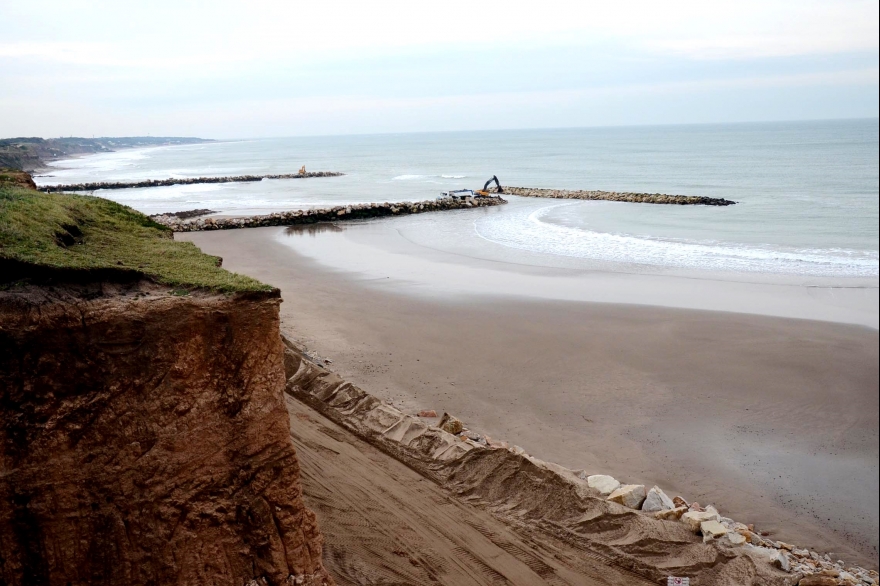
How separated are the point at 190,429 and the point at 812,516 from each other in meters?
8.63

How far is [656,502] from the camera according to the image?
30.4ft

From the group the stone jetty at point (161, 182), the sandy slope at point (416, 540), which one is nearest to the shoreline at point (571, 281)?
the sandy slope at point (416, 540)

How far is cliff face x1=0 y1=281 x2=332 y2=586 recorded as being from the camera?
17.5 ft

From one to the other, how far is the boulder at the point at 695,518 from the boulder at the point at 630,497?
65 cm

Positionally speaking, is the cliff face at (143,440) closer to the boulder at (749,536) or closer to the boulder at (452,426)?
the boulder at (452,426)

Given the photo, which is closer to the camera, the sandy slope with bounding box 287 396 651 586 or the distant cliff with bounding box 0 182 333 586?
the distant cliff with bounding box 0 182 333 586

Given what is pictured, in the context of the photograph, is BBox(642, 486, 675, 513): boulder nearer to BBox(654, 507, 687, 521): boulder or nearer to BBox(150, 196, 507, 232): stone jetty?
BBox(654, 507, 687, 521): boulder

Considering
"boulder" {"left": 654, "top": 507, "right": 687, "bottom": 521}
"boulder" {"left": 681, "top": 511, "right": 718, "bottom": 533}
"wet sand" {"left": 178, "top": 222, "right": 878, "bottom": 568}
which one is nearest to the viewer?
"boulder" {"left": 681, "top": 511, "right": 718, "bottom": 533}

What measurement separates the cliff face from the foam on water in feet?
69.9

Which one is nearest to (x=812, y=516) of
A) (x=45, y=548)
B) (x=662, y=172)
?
(x=45, y=548)

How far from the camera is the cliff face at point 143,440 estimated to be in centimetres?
533

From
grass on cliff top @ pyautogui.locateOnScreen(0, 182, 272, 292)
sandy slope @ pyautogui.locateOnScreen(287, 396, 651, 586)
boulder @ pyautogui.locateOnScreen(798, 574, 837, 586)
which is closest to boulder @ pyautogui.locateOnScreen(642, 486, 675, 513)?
sandy slope @ pyautogui.locateOnScreen(287, 396, 651, 586)

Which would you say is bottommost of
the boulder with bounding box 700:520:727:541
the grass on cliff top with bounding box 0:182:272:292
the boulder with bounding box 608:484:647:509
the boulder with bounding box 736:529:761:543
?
the boulder with bounding box 736:529:761:543

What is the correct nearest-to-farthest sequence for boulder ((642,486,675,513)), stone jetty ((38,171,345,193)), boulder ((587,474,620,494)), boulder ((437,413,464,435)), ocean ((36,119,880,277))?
boulder ((642,486,675,513))
boulder ((587,474,620,494))
boulder ((437,413,464,435))
ocean ((36,119,880,277))
stone jetty ((38,171,345,193))
